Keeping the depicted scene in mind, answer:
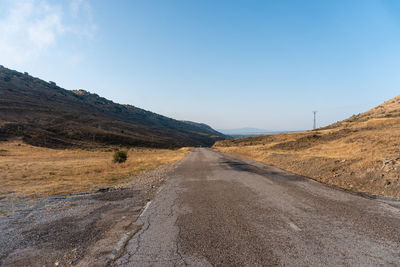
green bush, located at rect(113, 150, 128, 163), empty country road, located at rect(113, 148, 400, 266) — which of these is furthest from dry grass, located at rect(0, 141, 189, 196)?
empty country road, located at rect(113, 148, 400, 266)

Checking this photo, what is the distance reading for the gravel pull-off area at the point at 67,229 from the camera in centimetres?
374

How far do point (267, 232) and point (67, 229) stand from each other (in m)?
4.71

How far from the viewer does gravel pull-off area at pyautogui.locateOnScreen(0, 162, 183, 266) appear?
147 inches

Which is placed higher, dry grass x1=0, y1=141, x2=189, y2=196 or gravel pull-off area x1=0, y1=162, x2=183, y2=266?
gravel pull-off area x1=0, y1=162, x2=183, y2=266

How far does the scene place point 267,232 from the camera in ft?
15.3

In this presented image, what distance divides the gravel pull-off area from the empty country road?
0.43 m

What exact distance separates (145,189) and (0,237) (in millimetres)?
5583

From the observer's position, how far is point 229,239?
431cm

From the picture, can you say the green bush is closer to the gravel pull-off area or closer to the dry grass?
the dry grass

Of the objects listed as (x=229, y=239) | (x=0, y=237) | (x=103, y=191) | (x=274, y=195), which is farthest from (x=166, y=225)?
(x=103, y=191)

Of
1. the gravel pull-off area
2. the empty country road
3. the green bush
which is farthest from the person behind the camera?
the green bush

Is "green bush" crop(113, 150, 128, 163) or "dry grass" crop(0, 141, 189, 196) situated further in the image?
"green bush" crop(113, 150, 128, 163)

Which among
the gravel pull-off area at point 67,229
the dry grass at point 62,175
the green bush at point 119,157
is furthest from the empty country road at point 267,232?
the green bush at point 119,157

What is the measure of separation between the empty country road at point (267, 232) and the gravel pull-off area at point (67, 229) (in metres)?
0.43
